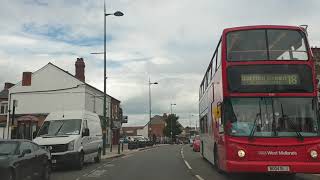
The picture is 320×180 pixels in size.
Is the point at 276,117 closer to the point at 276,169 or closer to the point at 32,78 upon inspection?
→ the point at 276,169

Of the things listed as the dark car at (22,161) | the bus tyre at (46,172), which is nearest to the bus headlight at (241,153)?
the dark car at (22,161)

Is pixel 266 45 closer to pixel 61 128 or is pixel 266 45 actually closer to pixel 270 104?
pixel 270 104

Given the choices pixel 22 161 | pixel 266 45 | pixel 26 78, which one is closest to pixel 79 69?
pixel 26 78

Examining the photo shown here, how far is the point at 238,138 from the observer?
13.0m

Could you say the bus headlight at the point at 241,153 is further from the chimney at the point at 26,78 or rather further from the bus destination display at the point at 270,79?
the chimney at the point at 26,78

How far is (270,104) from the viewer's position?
13.1 metres

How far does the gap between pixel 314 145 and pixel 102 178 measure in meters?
7.58

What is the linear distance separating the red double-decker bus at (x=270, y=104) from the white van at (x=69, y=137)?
858 centimetres

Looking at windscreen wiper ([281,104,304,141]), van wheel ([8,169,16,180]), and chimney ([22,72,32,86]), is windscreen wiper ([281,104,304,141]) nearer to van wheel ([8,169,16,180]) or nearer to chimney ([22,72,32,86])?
van wheel ([8,169,16,180])

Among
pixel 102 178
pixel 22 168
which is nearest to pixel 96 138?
pixel 102 178

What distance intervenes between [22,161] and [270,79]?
7.36 meters

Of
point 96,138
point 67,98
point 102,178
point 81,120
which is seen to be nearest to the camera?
point 102,178

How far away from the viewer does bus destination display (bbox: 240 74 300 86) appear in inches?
521

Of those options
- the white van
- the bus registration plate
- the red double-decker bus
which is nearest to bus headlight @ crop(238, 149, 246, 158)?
the red double-decker bus
